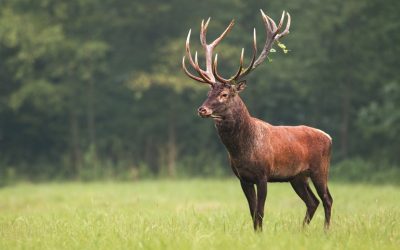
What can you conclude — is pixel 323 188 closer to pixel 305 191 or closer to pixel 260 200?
pixel 305 191

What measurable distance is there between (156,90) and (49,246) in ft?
73.0

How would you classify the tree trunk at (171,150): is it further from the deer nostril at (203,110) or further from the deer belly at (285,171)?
the deer nostril at (203,110)

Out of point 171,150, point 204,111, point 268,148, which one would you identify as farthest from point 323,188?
point 171,150

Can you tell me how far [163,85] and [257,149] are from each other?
20271 mm

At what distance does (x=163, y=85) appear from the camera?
2930 centimetres

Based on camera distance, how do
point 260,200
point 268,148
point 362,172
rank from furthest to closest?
point 362,172
point 268,148
point 260,200

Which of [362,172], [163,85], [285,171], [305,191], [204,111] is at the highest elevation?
[163,85]

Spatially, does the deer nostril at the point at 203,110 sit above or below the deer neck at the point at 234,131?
above

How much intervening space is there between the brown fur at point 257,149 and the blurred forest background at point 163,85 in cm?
1420

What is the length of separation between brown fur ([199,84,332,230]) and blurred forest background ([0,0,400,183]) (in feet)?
46.6

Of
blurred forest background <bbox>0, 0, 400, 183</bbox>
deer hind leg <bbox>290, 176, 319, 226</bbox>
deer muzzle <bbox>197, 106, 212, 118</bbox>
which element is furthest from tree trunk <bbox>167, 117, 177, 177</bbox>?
deer muzzle <bbox>197, 106, 212, 118</bbox>

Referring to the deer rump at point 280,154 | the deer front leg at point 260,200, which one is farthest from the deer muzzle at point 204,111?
the deer front leg at point 260,200

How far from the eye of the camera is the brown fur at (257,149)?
29.8 ft

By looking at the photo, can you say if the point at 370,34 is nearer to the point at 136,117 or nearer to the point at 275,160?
the point at 136,117
